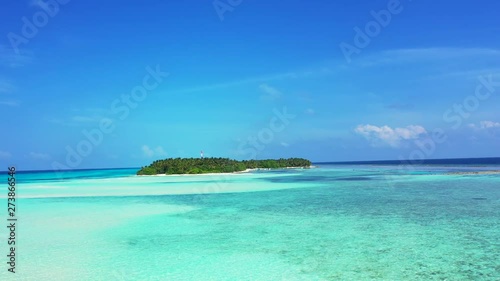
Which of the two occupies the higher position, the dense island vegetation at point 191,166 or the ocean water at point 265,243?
the dense island vegetation at point 191,166

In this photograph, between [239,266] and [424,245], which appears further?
[424,245]

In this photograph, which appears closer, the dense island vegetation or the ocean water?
the ocean water

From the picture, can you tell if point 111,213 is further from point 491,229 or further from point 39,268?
point 491,229

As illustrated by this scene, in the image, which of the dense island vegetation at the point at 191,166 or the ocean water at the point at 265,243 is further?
the dense island vegetation at the point at 191,166

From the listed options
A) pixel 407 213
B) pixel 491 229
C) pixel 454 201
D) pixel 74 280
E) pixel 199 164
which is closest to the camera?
pixel 74 280

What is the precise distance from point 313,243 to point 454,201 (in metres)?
13.4

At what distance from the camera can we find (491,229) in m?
13.8

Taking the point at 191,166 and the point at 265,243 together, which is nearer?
the point at 265,243

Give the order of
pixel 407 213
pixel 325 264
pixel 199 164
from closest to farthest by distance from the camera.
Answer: pixel 325 264, pixel 407 213, pixel 199 164

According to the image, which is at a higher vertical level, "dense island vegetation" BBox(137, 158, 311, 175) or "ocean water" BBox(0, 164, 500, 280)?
"dense island vegetation" BBox(137, 158, 311, 175)

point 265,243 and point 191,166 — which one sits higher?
point 191,166

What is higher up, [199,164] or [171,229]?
[199,164]

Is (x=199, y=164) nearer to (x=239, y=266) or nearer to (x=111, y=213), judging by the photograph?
(x=111, y=213)

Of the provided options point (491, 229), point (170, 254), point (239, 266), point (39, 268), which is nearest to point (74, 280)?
point (39, 268)
